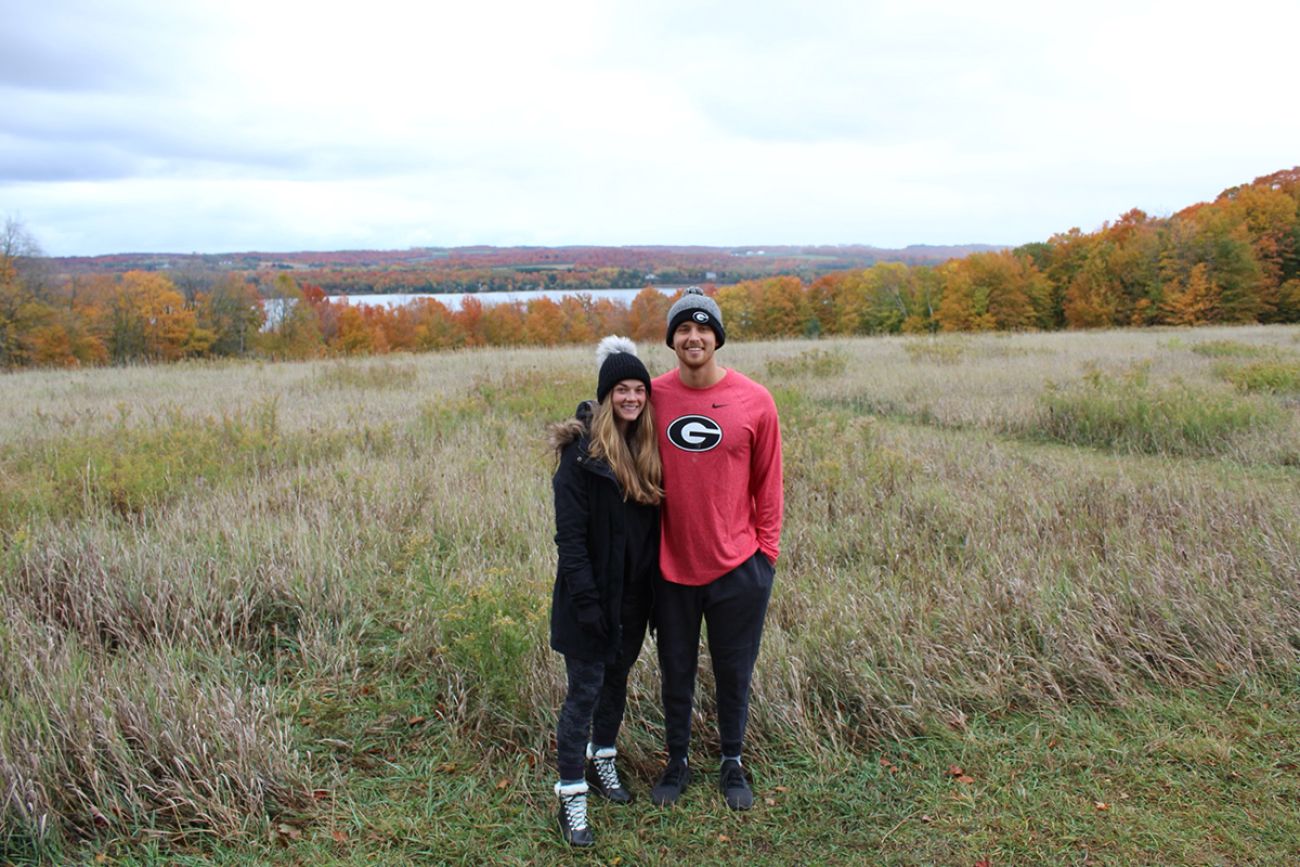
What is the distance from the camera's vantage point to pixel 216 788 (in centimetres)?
299

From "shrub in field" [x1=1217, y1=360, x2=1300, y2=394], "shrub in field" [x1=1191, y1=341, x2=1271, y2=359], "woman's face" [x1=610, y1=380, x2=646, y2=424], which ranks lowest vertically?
"shrub in field" [x1=1217, y1=360, x2=1300, y2=394]

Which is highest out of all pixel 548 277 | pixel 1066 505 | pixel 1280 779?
pixel 548 277

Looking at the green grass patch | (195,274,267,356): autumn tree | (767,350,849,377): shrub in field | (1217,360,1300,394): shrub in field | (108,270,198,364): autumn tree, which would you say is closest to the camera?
the green grass patch

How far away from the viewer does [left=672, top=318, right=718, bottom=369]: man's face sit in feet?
9.05

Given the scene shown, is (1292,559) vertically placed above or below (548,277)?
below

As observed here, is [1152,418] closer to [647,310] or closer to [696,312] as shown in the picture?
[696,312]

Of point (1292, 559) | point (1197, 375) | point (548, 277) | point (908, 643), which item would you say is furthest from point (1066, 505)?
point (548, 277)

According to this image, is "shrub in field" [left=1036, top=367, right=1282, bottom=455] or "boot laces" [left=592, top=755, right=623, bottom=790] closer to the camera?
"boot laces" [left=592, top=755, right=623, bottom=790]

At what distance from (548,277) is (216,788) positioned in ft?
228

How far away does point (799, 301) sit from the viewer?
7156 cm

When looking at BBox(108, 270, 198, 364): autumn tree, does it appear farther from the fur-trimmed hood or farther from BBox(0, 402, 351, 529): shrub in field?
the fur-trimmed hood

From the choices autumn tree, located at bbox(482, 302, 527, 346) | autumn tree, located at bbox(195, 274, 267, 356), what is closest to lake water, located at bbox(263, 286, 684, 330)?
autumn tree, located at bbox(482, 302, 527, 346)

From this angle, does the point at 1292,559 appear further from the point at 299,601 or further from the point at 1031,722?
the point at 299,601

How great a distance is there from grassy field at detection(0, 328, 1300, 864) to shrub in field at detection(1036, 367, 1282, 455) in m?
1.21
